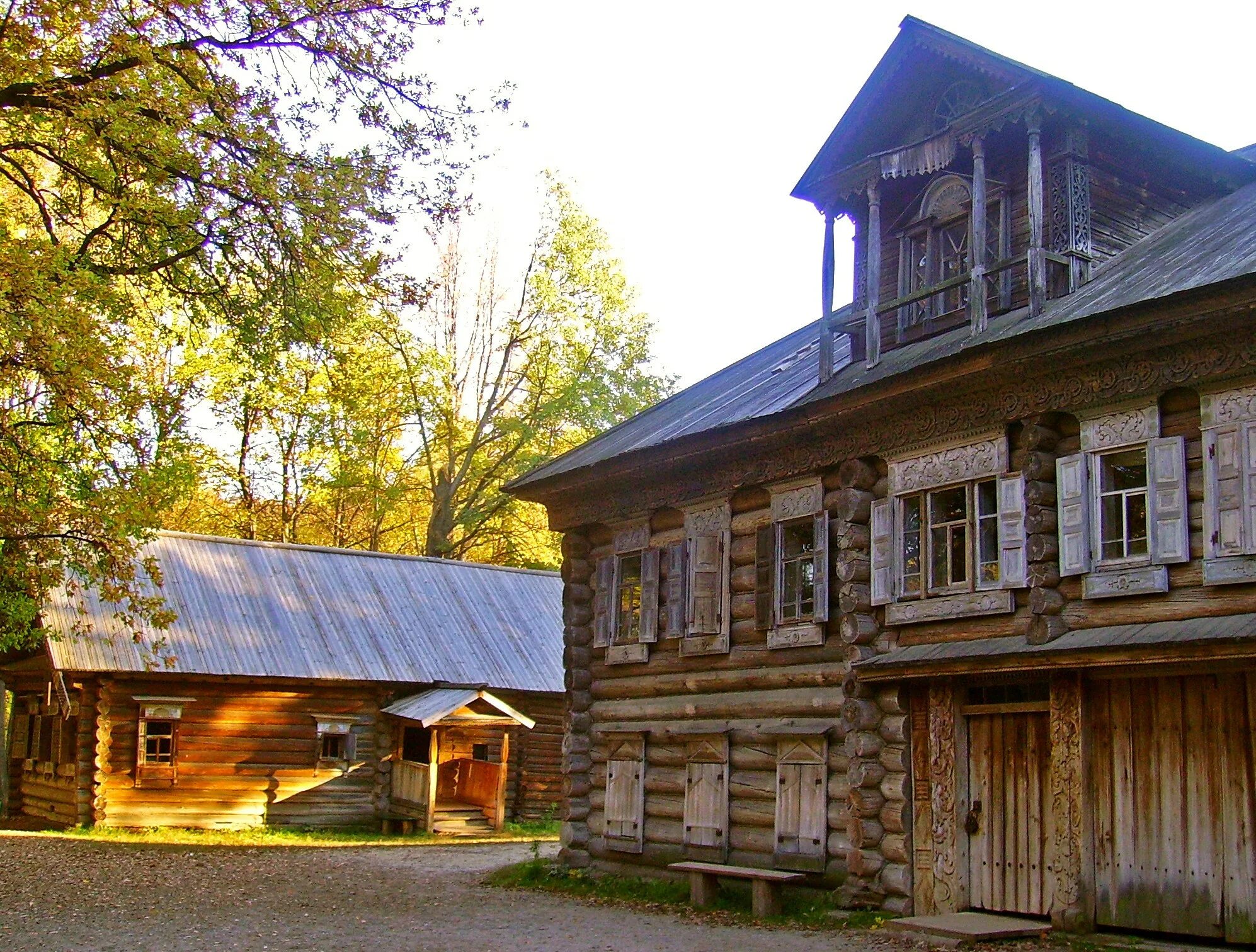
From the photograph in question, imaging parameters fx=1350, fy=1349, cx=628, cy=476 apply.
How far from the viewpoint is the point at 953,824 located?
44.1 feet

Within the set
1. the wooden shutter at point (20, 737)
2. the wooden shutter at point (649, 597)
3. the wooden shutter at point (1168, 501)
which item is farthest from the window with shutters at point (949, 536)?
the wooden shutter at point (20, 737)

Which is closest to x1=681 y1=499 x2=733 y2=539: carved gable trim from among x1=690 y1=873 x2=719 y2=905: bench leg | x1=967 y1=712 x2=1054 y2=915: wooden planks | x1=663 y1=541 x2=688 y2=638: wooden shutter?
x1=663 y1=541 x2=688 y2=638: wooden shutter

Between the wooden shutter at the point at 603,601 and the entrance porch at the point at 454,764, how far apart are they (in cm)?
754

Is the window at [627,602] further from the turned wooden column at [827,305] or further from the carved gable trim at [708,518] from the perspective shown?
the turned wooden column at [827,305]

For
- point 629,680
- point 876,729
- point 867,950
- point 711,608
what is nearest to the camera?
point 867,950

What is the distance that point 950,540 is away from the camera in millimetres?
14039

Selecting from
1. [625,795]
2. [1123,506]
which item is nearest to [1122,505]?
[1123,506]

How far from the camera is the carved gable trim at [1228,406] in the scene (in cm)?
1130

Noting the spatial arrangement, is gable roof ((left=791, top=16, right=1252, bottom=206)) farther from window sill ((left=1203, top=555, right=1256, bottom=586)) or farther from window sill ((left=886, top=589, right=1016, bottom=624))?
window sill ((left=1203, top=555, right=1256, bottom=586))

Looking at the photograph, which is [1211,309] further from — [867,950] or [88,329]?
[88,329]

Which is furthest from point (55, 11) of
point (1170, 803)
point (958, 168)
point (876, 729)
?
point (1170, 803)

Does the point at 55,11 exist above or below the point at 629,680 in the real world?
above

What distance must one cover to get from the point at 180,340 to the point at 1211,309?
36.7 feet

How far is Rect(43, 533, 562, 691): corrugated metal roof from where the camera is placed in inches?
1022
